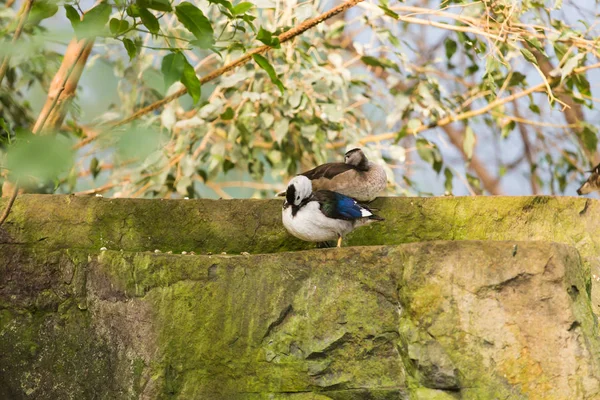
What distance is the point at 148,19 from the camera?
9.70ft

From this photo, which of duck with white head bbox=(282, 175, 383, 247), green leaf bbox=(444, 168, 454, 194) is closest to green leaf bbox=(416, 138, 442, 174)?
green leaf bbox=(444, 168, 454, 194)

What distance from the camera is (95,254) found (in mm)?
3551

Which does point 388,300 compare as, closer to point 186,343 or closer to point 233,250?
point 186,343

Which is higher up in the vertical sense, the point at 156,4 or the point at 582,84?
the point at 156,4

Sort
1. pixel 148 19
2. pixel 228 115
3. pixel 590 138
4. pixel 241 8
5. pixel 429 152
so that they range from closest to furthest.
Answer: pixel 148 19
pixel 241 8
pixel 228 115
pixel 590 138
pixel 429 152

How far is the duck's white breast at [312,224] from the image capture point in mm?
3852

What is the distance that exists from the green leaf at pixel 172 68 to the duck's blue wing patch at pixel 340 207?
112 cm

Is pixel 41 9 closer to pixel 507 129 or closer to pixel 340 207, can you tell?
pixel 340 207

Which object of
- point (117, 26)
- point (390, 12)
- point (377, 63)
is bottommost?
point (377, 63)

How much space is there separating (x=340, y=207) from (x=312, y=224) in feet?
0.55

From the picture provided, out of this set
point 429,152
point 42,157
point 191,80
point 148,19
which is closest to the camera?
point 42,157

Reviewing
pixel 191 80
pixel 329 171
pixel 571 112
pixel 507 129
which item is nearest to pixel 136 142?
pixel 191 80

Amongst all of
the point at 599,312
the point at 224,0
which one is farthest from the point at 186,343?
the point at 599,312

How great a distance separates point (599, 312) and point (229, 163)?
3.51 metres
